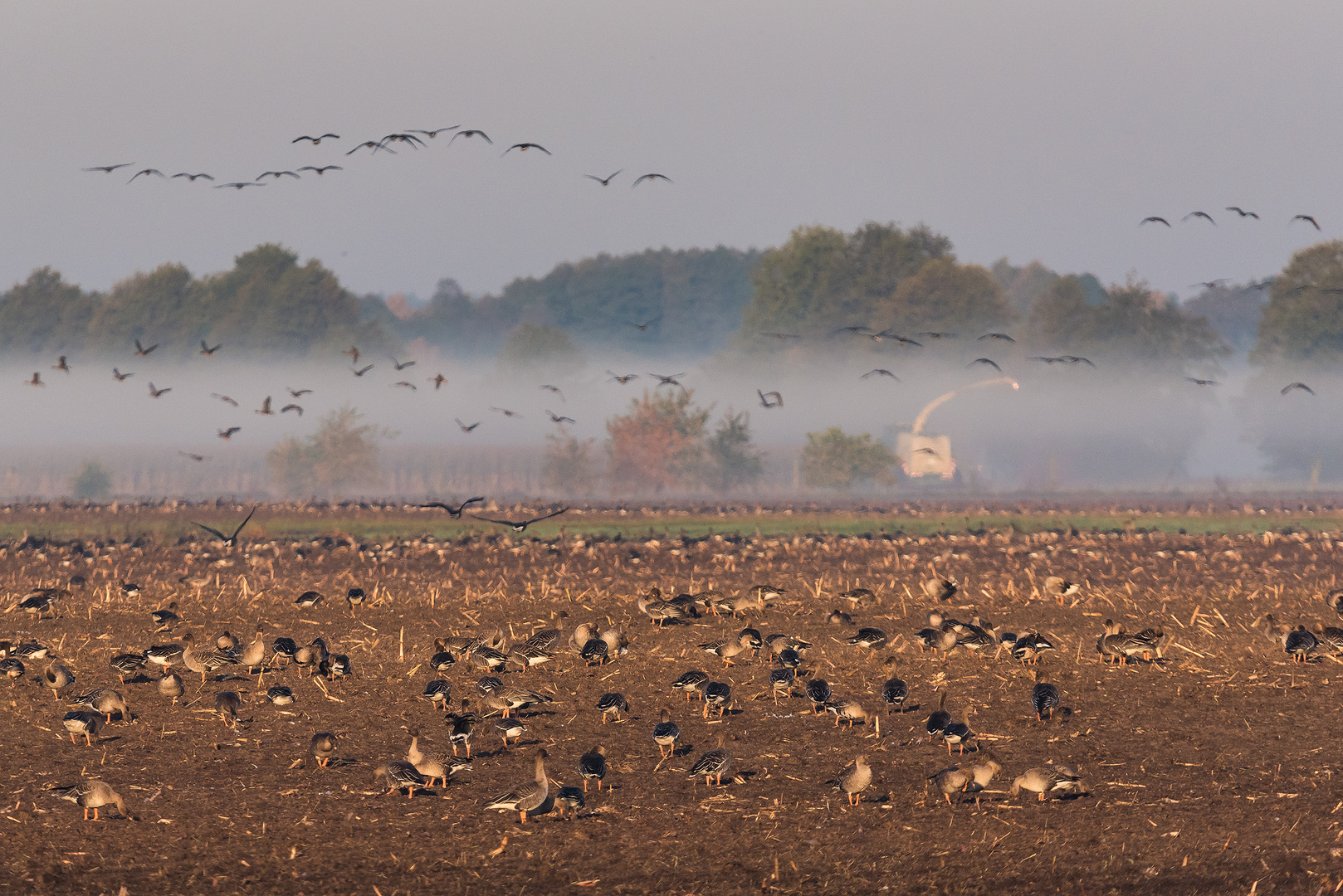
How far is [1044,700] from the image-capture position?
20016 millimetres

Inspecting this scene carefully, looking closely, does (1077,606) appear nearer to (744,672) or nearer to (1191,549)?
(744,672)

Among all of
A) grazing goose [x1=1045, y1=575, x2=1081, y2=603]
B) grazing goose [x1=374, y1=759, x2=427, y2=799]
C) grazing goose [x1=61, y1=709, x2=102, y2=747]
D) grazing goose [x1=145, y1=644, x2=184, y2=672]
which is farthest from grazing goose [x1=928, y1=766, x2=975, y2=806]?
grazing goose [x1=1045, y1=575, x2=1081, y2=603]

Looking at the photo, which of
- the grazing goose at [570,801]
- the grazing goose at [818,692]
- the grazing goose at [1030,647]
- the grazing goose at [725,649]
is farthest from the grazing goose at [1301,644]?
the grazing goose at [570,801]

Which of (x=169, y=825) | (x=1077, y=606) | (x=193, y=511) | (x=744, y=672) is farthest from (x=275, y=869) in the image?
(x=193, y=511)

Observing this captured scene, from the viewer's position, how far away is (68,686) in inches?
881

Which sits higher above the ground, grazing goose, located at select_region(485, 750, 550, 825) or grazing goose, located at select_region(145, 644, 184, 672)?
grazing goose, located at select_region(145, 644, 184, 672)

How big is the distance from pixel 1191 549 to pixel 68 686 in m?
35.4

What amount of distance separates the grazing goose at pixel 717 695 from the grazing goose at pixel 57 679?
10.1 m

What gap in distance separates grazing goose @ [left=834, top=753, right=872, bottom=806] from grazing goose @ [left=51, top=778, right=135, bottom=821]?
8296 mm

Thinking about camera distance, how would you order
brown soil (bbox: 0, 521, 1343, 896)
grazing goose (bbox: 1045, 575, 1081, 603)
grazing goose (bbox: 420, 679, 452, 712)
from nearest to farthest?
brown soil (bbox: 0, 521, 1343, 896) → grazing goose (bbox: 420, 679, 452, 712) → grazing goose (bbox: 1045, 575, 1081, 603)

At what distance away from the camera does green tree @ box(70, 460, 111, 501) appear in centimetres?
10475

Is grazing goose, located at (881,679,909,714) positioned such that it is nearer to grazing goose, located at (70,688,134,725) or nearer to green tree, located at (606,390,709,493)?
grazing goose, located at (70,688,134,725)

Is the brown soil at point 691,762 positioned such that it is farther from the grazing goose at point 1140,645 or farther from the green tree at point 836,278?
the green tree at point 836,278

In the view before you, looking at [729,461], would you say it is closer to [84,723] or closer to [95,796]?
[84,723]
